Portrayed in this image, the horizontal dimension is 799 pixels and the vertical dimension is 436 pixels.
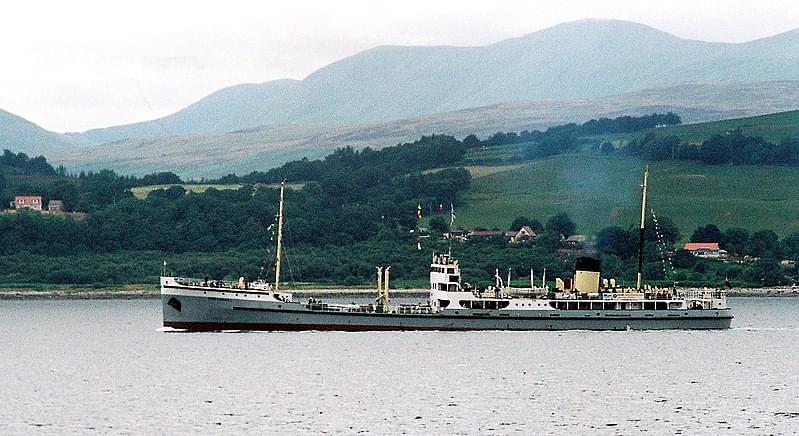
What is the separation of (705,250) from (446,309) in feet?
289

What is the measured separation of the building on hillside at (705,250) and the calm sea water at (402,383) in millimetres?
71434

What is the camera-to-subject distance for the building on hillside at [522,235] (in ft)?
608

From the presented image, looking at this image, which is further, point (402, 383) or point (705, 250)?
point (705, 250)

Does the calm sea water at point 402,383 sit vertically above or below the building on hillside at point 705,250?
below

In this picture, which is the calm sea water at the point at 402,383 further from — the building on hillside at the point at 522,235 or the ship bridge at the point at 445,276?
the building on hillside at the point at 522,235

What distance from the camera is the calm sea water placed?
61.2m

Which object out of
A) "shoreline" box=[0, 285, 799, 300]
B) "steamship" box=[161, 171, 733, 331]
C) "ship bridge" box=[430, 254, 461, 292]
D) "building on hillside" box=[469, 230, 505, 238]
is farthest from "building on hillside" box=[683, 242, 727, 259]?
"ship bridge" box=[430, 254, 461, 292]

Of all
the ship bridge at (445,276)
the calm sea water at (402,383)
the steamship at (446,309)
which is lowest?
the calm sea water at (402,383)

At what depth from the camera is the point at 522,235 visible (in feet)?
612

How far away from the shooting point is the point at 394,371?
79125 mm

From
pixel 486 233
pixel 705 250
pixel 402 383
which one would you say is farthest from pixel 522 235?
pixel 402 383

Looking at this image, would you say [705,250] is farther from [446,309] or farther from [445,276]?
[445,276]

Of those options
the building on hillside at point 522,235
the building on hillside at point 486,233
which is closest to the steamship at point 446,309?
the building on hillside at point 522,235

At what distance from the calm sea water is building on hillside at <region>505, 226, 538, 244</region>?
75694 millimetres
